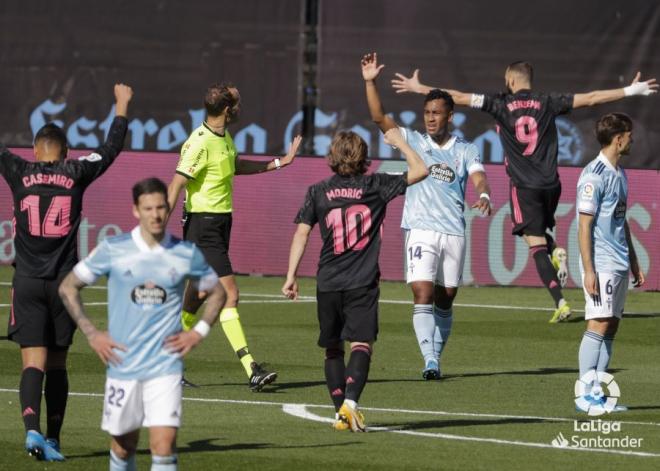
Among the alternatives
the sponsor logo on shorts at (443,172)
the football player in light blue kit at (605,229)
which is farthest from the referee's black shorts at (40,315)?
the sponsor logo on shorts at (443,172)

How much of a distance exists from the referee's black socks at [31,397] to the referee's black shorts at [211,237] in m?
3.42

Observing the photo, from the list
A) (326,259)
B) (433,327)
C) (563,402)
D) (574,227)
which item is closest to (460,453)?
(326,259)

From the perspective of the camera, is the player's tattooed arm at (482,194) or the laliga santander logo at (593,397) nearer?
the laliga santander logo at (593,397)

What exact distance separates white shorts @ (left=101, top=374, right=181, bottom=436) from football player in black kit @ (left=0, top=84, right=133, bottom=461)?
74.3 inches

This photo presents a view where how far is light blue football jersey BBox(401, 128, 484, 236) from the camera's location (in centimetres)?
1370

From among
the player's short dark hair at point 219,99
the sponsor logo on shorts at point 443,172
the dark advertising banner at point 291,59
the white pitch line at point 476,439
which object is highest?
the dark advertising banner at point 291,59

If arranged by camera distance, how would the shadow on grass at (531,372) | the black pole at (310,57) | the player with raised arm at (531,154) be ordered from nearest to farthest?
the shadow on grass at (531,372) → the player with raised arm at (531,154) → the black pole at (310,57)

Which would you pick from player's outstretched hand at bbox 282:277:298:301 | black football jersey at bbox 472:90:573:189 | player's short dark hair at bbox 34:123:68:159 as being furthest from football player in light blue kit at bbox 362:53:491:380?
player's short dark hair at bbox 34:123:68:159

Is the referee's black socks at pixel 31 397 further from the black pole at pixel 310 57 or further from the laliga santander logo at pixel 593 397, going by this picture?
the black pole at pixel 310 57

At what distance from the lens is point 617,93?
547 inches

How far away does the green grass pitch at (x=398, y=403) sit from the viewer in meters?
9.95

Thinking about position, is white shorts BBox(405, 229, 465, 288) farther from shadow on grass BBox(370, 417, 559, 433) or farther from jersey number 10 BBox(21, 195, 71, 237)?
jersey number 10 BBox(21, 195, 71, 237)

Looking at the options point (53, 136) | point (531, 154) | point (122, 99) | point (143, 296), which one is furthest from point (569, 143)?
point (143, 296)

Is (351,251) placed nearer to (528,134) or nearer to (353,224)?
(353,224)
